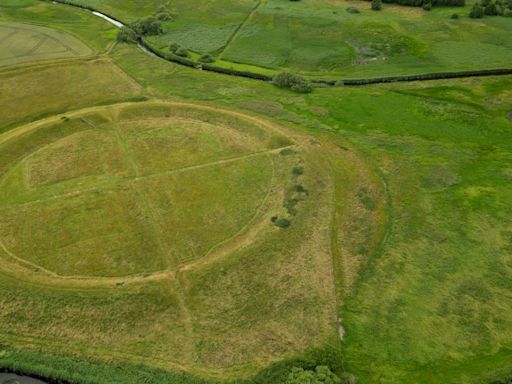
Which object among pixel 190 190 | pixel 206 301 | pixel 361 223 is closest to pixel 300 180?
pixel 361 223

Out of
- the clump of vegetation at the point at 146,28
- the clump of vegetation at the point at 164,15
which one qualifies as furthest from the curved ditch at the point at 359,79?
the clump of vegetation at the point at 164,15

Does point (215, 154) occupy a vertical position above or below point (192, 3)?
below

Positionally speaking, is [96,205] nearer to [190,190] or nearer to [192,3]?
[190,190]

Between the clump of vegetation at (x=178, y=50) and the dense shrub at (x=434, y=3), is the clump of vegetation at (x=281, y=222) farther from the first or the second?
the dense shrub at (x=434, y=3)

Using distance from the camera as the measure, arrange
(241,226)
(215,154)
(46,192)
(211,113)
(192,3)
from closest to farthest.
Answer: (241,226) → (46,192) → (215,154) → (211,113) → (192,3)

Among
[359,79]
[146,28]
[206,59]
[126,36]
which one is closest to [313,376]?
[359,79]

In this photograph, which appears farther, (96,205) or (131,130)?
(131,130)

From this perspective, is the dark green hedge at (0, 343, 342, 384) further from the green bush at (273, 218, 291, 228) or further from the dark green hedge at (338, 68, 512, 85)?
the dark green hedge at (338, 68, 512, 85)
